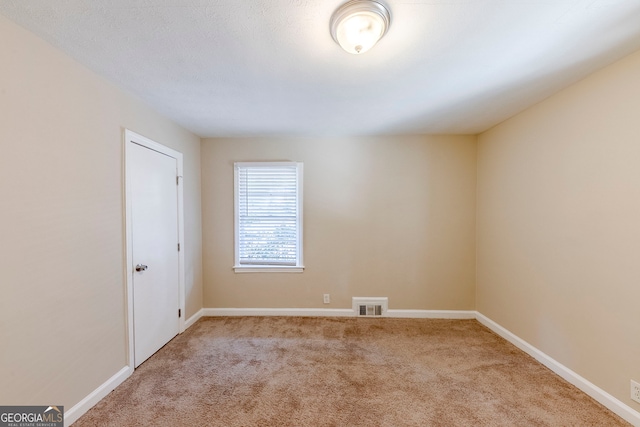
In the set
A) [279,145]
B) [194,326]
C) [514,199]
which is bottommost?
[194,326]

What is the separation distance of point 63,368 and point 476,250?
4.14 m

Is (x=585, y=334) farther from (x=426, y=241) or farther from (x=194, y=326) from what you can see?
(x=194, y=326)

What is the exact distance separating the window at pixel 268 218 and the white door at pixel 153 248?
81cm

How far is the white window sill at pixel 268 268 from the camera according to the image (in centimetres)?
338

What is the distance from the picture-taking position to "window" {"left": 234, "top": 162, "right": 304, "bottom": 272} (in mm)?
3369

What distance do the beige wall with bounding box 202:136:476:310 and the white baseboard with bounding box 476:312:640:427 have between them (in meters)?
0.73

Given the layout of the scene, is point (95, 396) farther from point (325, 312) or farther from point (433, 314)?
point (433, 314)

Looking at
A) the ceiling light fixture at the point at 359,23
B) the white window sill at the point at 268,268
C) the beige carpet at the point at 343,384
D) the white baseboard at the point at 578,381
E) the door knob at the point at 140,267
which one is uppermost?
the ceiling light fixture at the point at 359,23

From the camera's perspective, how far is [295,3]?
120 cm

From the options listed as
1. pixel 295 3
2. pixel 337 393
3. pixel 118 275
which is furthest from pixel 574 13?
pixel 118 275

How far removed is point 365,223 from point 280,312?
169 cm

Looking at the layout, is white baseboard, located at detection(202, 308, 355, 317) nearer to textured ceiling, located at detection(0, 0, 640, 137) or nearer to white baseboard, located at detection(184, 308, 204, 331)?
white baseboard, located at detection(184, 308, 204, 331)

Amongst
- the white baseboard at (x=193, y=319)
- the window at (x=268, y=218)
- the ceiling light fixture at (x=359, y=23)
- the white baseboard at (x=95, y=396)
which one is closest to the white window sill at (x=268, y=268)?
the window at (x=268, y=218)

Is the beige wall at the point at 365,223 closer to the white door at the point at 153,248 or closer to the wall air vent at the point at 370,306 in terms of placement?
the wall air vent at the point at 370,306
